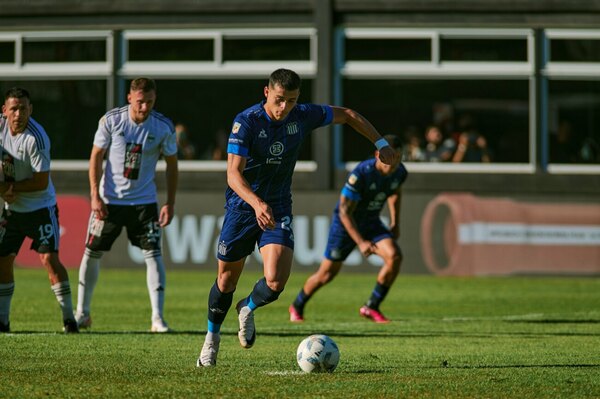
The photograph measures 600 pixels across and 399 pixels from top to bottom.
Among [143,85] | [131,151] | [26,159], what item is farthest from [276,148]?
[131,151]

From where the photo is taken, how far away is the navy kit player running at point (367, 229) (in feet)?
43.4

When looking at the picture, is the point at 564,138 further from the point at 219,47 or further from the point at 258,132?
the point at 258,132

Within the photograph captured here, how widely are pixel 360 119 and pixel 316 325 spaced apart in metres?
4.15

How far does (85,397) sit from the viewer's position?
704 centimetres

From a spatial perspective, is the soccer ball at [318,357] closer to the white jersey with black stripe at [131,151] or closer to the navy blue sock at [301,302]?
the white jersey with black stripe at [131,151]

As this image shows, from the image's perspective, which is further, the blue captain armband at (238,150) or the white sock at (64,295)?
the white sock at (64,295)

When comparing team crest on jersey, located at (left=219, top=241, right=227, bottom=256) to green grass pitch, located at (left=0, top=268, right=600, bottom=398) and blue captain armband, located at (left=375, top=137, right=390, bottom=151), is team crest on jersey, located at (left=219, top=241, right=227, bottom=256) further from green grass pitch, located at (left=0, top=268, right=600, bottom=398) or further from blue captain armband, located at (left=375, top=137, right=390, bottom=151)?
blue captain armband, located at (left=375, top=137, right=390, bottom=151)

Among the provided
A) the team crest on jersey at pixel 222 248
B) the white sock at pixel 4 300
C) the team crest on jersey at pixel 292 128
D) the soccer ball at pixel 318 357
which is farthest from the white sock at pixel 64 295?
the soccer ball at pixel 318 357

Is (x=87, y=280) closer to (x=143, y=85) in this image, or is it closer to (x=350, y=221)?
(x=143, y=85)

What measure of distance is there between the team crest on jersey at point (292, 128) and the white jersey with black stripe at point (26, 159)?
9.84 ft

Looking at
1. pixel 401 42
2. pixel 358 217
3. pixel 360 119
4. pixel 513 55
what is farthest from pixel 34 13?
pixel 360 119

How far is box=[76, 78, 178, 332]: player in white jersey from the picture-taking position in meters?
11.6

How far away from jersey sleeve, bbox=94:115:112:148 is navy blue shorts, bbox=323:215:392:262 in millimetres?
3138

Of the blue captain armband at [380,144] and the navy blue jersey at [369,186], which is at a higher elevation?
→ the blue captain armband at [380,144]
